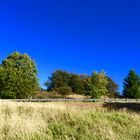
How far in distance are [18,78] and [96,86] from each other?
59.9ft

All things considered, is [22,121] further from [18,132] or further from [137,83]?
[137,83]

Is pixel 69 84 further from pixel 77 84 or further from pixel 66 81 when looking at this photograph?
pixel 77 84

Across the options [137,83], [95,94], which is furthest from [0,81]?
[137,83]

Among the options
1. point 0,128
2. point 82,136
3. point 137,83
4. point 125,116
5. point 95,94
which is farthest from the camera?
point 137,83

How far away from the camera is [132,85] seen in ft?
251

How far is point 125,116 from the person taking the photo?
33.4ft

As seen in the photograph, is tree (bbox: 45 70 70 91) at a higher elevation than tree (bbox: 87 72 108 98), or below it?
higher

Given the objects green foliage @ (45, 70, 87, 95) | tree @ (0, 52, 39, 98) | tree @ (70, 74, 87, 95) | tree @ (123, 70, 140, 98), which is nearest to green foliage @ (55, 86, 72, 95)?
green foliage @ (45, 70, 87, 95)

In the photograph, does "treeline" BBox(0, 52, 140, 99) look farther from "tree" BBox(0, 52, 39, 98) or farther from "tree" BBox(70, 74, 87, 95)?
"tree" BBox(70, 74, 87, 95)

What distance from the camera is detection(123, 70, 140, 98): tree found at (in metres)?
76.1

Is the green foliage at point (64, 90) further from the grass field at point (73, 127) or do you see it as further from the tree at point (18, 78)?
the grass field at point (73, 127)

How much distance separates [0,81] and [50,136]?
1859 inches

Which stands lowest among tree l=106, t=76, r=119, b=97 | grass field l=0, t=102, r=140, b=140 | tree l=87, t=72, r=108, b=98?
grass field l=0, t=102, r=140, b=140

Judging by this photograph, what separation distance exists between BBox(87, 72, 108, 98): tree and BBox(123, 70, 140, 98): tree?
43.5ft
